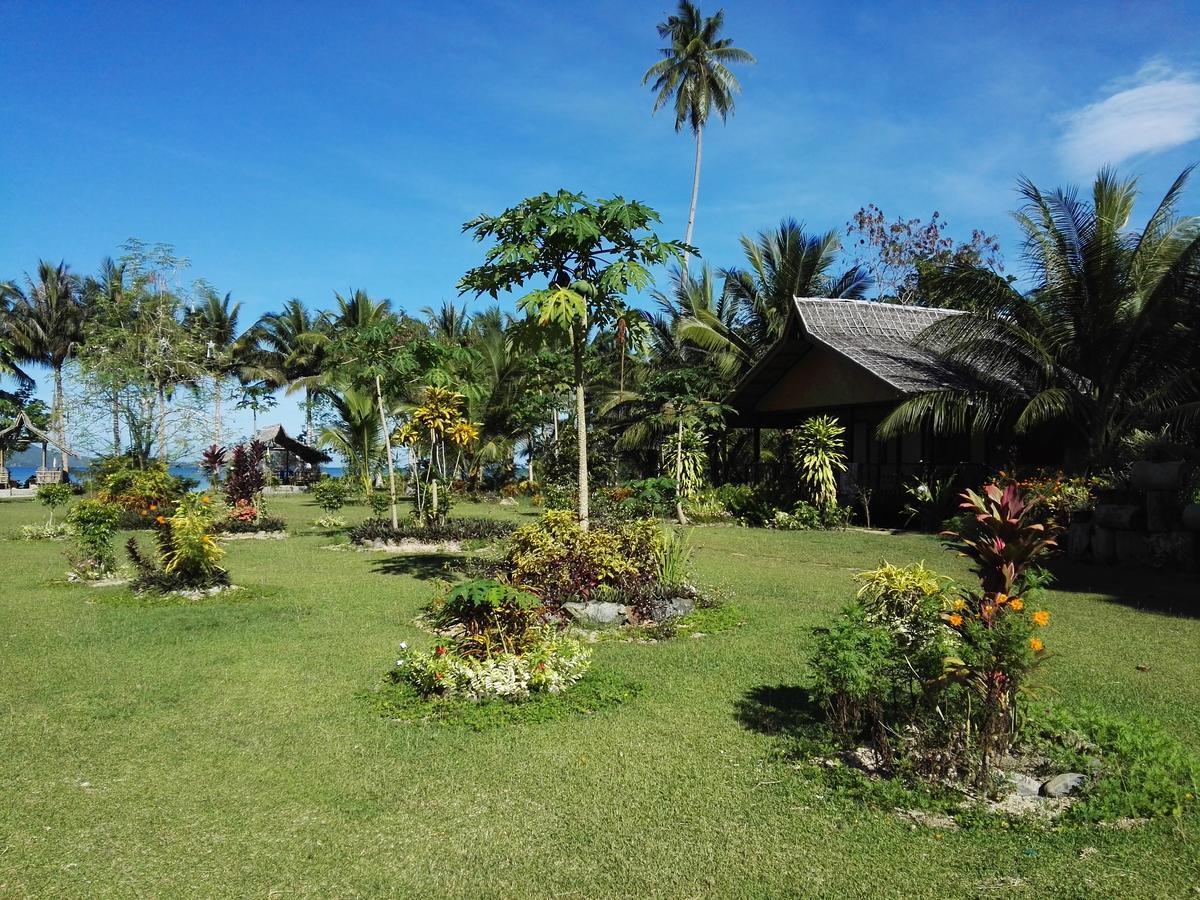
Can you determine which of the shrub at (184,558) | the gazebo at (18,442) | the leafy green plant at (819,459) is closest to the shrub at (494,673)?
the shrub at (184,558)

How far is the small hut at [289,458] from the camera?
39.4 metres

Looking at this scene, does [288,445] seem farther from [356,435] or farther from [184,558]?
[184,558]

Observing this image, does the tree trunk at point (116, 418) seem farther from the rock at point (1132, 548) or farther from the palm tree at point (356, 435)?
the rock at point (1132, 548)

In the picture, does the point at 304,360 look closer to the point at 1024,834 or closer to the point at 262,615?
the point at 262,615

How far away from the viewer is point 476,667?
5.69 m

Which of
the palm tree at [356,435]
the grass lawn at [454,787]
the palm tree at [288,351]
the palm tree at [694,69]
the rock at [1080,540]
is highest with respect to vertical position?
the palm tree at [694,69]

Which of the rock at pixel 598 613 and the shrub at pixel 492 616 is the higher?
the shrub at pixel 492 616

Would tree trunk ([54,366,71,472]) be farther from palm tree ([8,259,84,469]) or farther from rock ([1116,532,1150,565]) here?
rock ([1116,532,1150,565])

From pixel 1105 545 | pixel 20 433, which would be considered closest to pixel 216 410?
pixel 20 433

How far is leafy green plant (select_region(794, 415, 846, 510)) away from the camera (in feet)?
57.7

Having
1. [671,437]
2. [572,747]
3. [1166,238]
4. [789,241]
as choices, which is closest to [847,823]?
[572,747]

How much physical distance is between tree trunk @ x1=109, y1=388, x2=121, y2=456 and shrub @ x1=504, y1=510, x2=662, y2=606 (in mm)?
20768

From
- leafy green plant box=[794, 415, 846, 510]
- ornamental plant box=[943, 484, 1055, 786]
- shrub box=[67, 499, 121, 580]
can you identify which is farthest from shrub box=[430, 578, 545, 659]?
leafy green plant box=[794, 415, 846, 510]

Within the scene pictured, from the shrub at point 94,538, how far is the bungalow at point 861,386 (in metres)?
13.3
